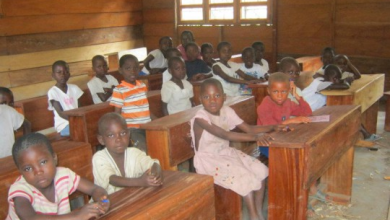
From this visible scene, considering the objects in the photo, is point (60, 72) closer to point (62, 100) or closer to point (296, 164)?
point (62, 100)

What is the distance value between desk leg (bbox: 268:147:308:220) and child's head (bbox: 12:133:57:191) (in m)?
1.35

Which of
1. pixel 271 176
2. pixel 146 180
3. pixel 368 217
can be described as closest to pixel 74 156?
pixel 146 180

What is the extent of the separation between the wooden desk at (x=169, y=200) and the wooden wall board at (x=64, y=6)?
6.66 meters

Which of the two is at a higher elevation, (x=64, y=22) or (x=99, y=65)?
(x=64, y=22)

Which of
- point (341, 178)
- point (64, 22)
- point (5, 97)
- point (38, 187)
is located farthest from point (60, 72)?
point (64, 22)

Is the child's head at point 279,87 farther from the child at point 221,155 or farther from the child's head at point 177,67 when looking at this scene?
the child's head at point 177,67

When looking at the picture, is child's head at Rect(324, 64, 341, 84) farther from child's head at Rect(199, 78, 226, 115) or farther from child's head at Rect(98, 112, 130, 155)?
→ child's head at Rect(98, 112, 130, 155)

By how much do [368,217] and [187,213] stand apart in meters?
2.13

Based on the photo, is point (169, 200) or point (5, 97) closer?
point (169, 200)

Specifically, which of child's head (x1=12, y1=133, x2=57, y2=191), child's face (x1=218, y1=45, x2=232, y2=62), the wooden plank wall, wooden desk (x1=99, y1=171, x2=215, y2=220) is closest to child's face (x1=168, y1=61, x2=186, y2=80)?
child's face (x1=218, y1=45, x2=232, y2=62)

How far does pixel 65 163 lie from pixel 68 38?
6452mm

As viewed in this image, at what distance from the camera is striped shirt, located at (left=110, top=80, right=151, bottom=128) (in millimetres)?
3807

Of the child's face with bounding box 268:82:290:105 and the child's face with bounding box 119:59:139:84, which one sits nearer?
the child's face with bounding box 268:82:290:105

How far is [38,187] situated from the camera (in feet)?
6.43
